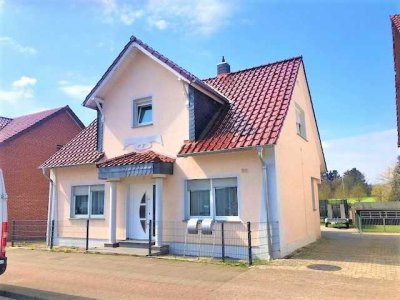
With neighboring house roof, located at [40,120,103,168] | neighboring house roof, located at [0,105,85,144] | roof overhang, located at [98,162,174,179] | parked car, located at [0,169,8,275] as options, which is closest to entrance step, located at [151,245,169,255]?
roof overhang, located at [98,162,174,179]

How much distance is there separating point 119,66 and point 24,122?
12485mm

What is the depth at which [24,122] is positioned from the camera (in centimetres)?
2395

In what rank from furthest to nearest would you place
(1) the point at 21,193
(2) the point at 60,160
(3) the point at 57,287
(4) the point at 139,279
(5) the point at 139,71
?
(1) the point at 21,193
(2) the point at 60,160
(5) the point at 139,71
(4) the point at 139,279
(3) the point at 57,287

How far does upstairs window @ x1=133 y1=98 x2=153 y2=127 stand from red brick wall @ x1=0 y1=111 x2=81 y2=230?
34.7 ft

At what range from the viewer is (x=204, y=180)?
40.9 feet

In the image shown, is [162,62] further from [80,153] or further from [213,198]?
[80,153]

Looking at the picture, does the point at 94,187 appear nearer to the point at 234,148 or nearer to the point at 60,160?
the point at 60,160

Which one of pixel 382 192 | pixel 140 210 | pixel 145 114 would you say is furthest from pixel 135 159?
pixel 382 192

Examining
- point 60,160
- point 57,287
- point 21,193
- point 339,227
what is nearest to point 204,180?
point 57,287

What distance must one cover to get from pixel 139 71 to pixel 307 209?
8865mm

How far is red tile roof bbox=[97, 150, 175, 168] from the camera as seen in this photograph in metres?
12.6

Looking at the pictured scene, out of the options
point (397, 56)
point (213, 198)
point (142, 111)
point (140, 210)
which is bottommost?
point (140, 210)

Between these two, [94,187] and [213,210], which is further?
[94,187]

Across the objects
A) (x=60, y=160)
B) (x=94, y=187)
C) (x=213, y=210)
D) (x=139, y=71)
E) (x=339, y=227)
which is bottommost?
(x=339, y=227)
